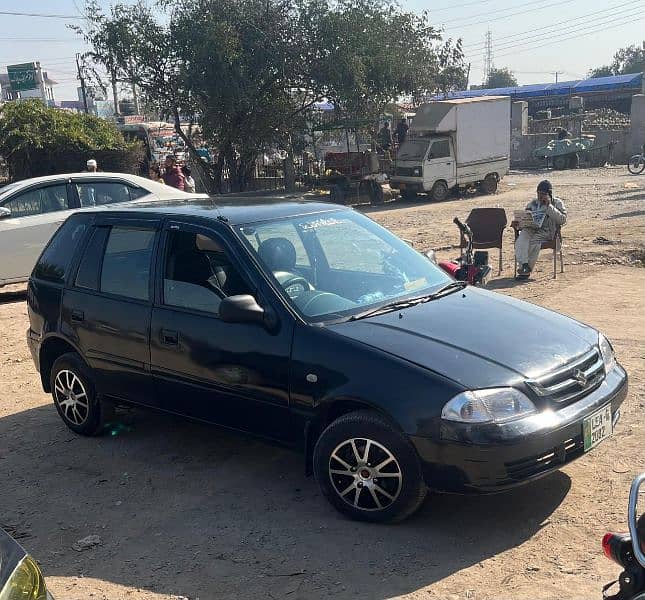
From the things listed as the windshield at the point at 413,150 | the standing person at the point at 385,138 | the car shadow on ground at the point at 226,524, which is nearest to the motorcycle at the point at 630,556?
the car shadow on ground at the point at 226,524

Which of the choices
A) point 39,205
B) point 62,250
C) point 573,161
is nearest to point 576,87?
point 573,161

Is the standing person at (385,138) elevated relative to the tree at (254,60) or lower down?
lower down

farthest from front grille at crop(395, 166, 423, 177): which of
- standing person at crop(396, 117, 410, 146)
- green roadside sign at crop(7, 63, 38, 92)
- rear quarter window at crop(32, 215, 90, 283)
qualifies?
green roadside sign at crop(7, 63, 38, 92)

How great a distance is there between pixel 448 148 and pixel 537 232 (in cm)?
1377

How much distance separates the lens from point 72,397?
5758mm

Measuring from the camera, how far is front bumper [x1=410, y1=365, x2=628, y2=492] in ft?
12.1

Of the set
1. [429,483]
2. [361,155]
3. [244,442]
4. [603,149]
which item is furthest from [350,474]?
[603,149]

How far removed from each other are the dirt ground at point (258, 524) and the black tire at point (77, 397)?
0.15 m

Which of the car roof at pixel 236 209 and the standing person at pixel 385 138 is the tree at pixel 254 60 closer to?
the standing person at pixel 385 138

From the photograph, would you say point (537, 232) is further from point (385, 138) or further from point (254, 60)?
point (385, 138)

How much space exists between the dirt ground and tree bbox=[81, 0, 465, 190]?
1939 cm

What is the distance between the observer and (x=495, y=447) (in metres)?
3.69

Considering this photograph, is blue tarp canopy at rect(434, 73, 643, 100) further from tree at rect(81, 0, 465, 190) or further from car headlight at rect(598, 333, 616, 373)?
car headlight at rect(598, 333, 616, 373)

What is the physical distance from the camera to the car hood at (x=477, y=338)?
3.90m
